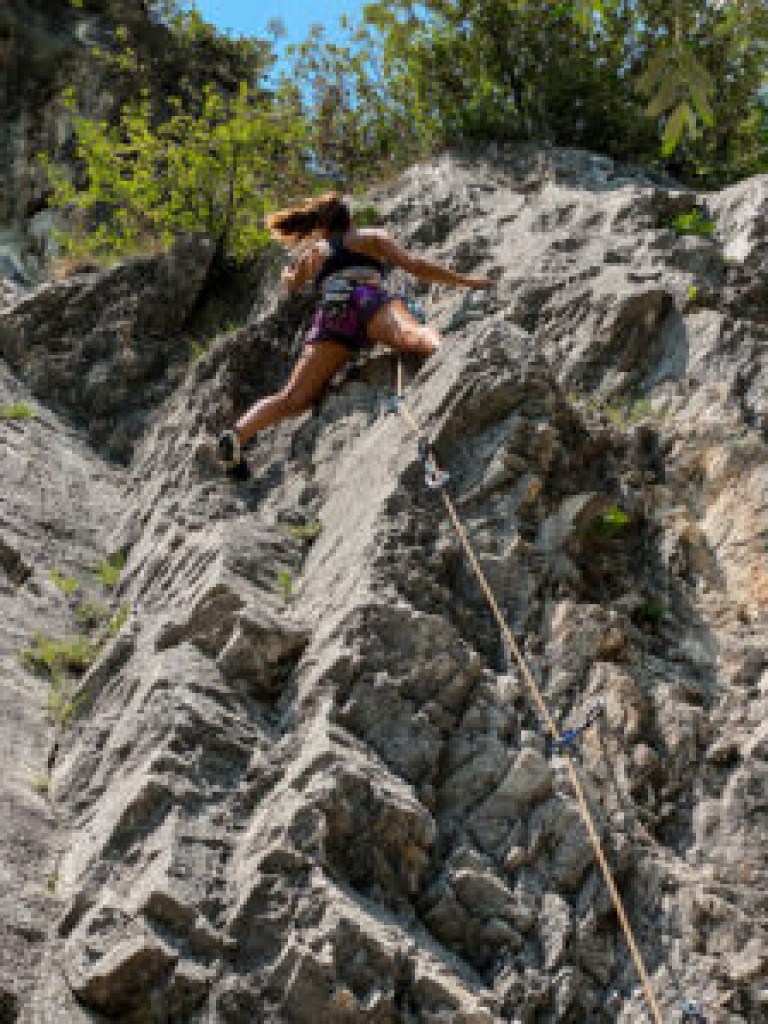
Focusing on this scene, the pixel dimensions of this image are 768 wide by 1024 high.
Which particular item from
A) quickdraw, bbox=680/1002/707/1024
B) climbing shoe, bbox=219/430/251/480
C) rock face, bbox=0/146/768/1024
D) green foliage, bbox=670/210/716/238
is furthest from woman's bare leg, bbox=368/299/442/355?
quickdraw, bbox=680/1002/707/1024

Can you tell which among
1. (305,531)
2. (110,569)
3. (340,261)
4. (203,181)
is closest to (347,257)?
(340,261)

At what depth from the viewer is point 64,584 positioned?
774cm

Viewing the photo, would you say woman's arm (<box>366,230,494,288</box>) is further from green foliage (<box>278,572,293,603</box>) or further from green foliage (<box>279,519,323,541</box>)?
green foliage (<box>278,572,293,603</box>)

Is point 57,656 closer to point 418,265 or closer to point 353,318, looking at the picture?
point 353,318

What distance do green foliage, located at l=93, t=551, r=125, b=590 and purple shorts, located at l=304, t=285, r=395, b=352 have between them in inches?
81.7

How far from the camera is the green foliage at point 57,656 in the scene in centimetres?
673

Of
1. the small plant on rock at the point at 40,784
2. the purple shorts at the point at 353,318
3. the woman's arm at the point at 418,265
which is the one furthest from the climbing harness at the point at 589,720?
the purple shorts at the point at 353,318

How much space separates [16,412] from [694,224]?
18.3 ft

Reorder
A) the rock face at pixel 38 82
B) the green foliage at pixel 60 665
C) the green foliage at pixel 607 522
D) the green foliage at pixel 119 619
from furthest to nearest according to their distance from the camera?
the rock face at pixel 38 82
the green foliage at pixel 119 619
the green foliage at pixel 60 665
the green foliage at pixel 607 522

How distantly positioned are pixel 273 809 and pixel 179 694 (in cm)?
83

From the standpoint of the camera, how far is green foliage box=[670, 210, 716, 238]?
8523 millimetres

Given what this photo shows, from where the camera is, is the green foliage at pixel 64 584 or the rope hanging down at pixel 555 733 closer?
the rope hanging down at pixel 555 733

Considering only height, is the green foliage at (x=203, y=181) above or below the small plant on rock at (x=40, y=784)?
above

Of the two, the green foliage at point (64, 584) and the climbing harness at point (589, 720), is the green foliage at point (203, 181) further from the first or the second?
the climbing harness at point (589, 720)
